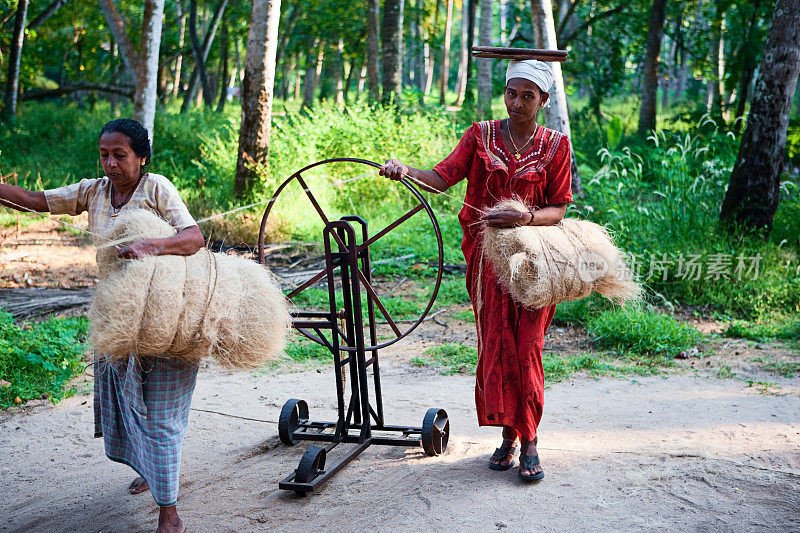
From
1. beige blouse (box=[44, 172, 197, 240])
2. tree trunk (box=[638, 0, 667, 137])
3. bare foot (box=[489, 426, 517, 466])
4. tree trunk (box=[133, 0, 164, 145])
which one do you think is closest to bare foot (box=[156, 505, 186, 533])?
beige blouse (box=[44, 172, 197, 240])

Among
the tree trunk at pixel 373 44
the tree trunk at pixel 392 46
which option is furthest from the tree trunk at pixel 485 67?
the tree trunk at pixel 392 46

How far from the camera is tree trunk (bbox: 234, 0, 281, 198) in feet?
28.3

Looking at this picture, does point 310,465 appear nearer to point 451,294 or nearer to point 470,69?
point 451,294

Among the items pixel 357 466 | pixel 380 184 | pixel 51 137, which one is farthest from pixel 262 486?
pixel 51 137

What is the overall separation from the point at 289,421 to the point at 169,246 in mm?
1553

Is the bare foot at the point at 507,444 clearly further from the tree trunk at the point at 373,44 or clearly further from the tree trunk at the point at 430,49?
the tree trunk at the point at 430,49

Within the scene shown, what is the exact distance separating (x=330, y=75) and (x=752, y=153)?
27993 mm

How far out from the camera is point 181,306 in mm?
2629

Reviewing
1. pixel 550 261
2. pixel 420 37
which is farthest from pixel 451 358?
pixel 420 37

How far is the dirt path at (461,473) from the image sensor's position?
3.12 meters

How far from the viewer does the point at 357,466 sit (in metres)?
3.72

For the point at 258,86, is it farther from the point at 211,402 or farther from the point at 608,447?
the point at 608,447

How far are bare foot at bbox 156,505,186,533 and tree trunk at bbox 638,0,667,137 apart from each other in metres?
10.9

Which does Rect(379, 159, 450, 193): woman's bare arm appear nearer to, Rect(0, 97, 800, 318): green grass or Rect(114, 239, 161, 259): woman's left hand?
Rect(114, 239, 161, 259): woman's left hand
